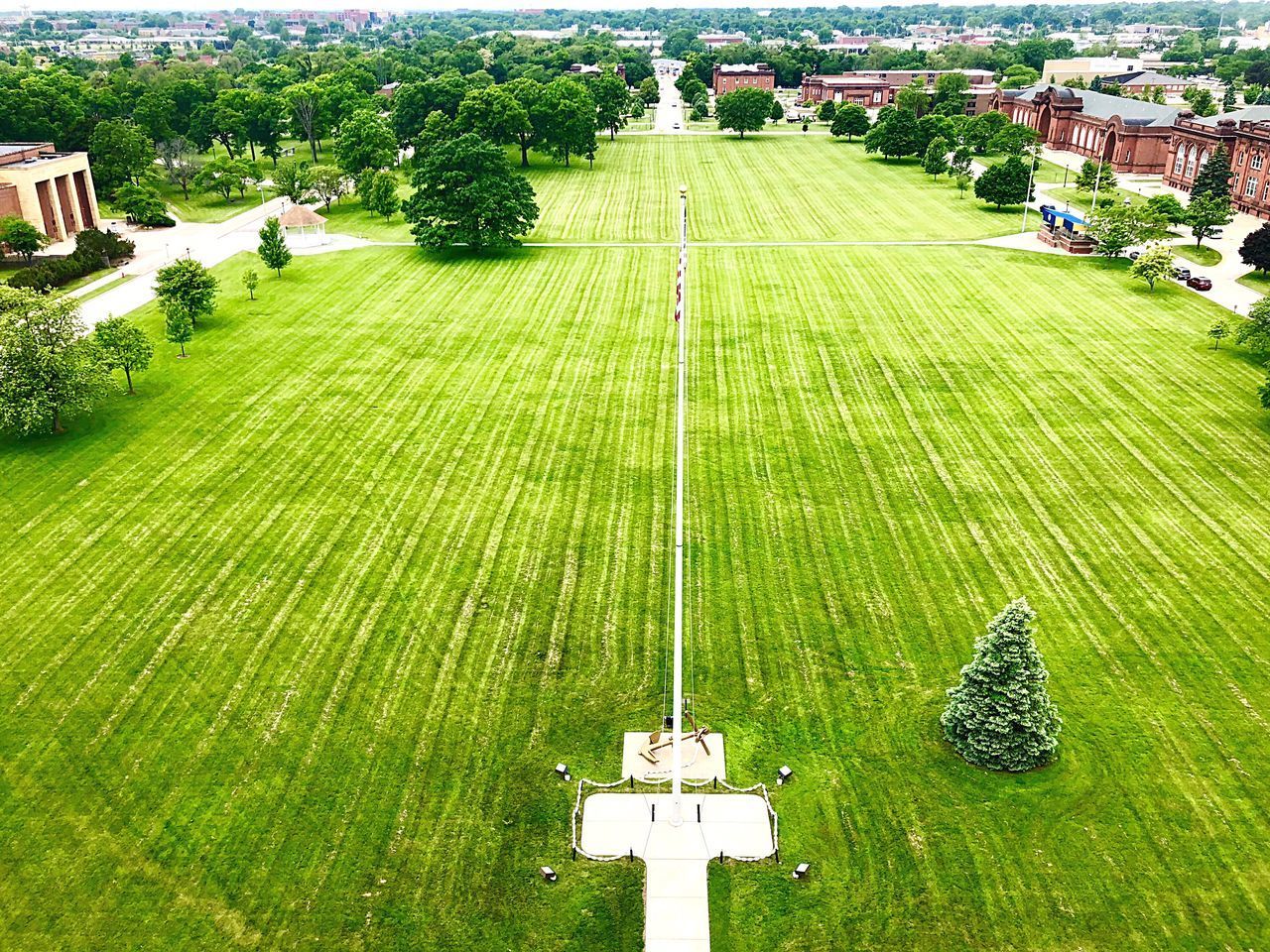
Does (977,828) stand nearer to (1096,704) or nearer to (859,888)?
(859,888)

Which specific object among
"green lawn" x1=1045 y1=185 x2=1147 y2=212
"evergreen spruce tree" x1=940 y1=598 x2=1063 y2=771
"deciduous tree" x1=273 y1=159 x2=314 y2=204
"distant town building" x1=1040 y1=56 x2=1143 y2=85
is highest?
"distant town building" x1=1040 y1=56 x2=1143 y2=85

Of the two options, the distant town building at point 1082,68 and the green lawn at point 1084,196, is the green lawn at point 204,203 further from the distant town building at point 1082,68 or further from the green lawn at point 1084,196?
the distant town building at point 1082,68

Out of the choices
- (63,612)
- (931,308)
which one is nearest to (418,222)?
(931,308)

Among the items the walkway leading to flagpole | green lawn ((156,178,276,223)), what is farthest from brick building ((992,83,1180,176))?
the walkway leading to flagpole

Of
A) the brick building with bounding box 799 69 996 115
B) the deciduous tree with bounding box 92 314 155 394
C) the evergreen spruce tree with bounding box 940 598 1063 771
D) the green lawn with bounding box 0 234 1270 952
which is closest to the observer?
the green lawn with bounding box 0 234 1270 952

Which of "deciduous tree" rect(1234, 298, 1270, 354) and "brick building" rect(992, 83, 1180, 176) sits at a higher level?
"brick building" rect(992, 83, 1180, 176)

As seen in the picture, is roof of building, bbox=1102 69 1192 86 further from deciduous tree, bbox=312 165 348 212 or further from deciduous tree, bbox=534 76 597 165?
deciduous tree, bbox=312 165 348 212
